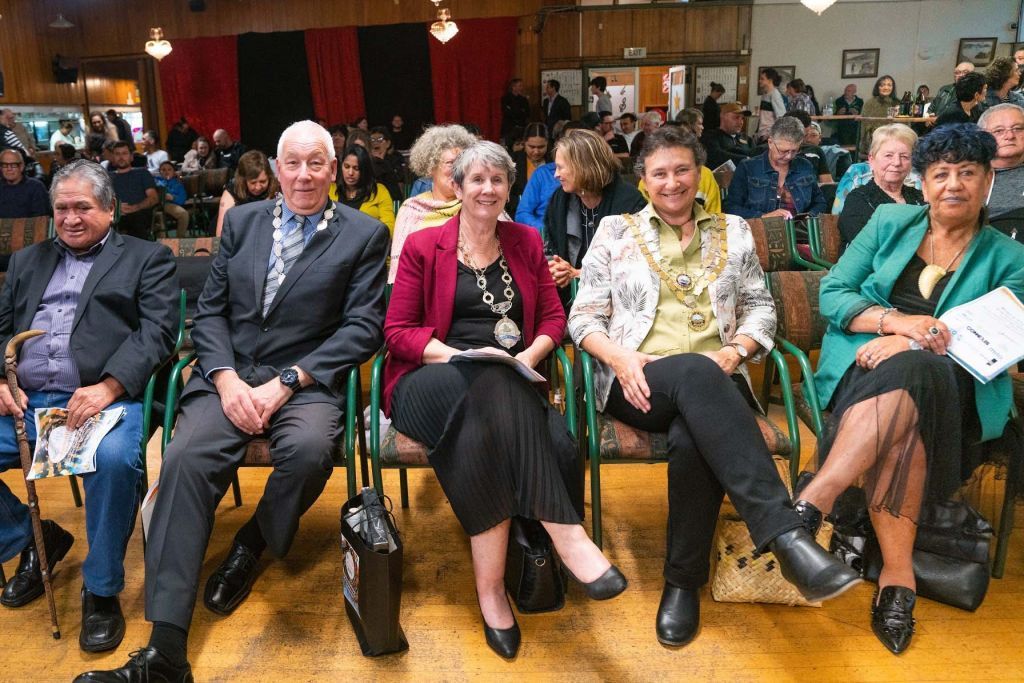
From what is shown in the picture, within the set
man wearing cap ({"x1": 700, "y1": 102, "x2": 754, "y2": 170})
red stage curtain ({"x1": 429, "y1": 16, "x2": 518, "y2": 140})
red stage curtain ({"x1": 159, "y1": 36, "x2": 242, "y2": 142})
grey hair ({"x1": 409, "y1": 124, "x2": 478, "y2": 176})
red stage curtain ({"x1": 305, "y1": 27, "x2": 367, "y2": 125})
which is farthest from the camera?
red stage curtain ({"x1": 159, "y1": 36, "x2": 242, "y2": 142})

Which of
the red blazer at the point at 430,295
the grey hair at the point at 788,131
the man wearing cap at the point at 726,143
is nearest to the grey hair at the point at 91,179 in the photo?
the red blazer at the point at 430,295

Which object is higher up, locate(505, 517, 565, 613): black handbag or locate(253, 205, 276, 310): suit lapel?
locate(253, 205, 276, 310): suit lapel

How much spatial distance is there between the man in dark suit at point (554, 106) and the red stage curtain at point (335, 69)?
314 centimetres

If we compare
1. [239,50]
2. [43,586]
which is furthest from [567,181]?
[239,50]

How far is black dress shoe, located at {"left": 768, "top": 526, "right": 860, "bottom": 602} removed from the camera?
1.67m

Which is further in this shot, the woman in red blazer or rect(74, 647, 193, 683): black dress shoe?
the woman in red blazer

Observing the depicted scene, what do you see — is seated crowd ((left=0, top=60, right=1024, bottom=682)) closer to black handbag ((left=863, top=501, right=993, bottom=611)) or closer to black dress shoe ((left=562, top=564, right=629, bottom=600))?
black dress shoe ((left=562, top=564, right=629, bottom=600))

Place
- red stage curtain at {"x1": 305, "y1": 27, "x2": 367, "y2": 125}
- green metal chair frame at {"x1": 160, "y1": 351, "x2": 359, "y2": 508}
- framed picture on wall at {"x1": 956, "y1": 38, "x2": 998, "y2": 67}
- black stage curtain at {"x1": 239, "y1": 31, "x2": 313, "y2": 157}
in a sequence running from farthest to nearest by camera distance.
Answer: black stage curtain at {"x1": 239, "y1": 31, "x2": 313, "y2": 157} → red stage curtain at {"x1": 305, "y1": 27, "x2": 367, "y2": 125} → framed picture on wall at {"x1": 956, "y1": 38, "x2": 998, "y2": 67} → green metal chair frame at {"x1": 160, "y1": 351, "x2": 359, "y2": 508}

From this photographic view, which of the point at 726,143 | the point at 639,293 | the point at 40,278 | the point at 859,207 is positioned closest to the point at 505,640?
the point at 639,293

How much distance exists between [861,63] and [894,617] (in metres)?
11.3

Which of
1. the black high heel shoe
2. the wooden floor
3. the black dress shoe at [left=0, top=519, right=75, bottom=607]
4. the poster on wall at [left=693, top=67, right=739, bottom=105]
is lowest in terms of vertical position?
the wooden floor

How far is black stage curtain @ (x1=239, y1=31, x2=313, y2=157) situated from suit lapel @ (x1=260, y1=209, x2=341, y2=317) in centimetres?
1093

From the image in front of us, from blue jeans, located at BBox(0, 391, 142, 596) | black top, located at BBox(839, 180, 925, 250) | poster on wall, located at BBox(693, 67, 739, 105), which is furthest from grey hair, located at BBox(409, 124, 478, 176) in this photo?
poster on wall, located at BBox(693, 67, 739, 105)

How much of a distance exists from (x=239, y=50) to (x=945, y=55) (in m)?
10.9
